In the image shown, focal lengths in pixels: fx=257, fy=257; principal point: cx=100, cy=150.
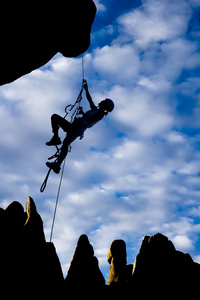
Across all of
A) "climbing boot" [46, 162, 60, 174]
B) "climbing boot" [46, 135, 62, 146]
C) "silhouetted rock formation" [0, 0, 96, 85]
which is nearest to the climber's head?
"climbing boot" [46, 135, 62, 146]

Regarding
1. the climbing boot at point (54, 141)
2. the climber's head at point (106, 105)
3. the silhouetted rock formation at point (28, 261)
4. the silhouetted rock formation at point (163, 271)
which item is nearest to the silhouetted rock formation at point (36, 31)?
the climbing boot at point (54, 141)

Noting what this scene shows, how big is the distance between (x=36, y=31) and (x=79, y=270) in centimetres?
1525

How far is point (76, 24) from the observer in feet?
25.9

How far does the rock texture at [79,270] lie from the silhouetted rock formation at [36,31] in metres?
12.5

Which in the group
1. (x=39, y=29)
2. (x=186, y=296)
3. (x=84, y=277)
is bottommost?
(x=186, y=296)

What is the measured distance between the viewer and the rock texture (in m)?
15.5

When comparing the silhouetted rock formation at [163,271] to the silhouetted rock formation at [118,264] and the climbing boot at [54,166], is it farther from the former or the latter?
the climbing boot at [54,166]

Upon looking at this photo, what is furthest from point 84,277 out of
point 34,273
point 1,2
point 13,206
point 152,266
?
point 1,2

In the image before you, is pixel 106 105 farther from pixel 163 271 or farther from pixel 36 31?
pixel 163 271

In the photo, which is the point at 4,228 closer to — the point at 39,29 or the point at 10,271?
the point at 10,271

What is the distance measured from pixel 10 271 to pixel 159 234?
32.7 feet

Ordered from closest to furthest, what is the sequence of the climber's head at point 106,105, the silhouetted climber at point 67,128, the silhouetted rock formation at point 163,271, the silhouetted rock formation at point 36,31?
the silhouetted rock formation at point 36,31
the silhouetted climber at point 67,128
the climber's head at point 106,105
the silhouetted rock formation at point 163,271

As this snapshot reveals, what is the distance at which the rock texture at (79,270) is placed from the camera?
15.5 m

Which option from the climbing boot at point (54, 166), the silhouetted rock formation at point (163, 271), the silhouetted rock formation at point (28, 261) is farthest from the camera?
the silhouetted rock formation at point (163, 271)
